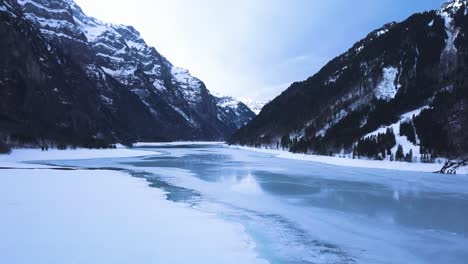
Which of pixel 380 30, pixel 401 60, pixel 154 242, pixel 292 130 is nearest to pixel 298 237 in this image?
pixel 154 242

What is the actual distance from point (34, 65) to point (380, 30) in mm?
134208

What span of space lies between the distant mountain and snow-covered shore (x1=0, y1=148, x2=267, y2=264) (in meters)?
53.4

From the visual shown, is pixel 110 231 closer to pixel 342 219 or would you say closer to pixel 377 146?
pixel 342 219

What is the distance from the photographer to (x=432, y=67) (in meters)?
101

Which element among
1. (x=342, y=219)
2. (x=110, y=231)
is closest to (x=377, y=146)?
(x=342, y=219)

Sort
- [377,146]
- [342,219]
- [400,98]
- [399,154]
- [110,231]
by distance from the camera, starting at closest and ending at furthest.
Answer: [110,231] < [342,219] < [399,154] < [377,146] < [400,98]

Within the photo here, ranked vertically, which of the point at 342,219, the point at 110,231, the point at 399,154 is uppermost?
the point at 399,154

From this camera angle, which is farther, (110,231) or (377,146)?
(377,146)

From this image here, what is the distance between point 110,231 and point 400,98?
96.8 meters

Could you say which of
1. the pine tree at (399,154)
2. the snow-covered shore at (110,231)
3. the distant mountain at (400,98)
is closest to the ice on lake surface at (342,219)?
the snow-covered shore at (110,231)

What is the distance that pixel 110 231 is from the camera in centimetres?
1366

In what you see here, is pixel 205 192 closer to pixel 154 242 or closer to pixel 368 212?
pixel 368 212

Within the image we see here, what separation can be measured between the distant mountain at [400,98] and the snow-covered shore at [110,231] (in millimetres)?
53391

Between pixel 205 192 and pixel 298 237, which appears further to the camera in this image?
pixel 205 192
